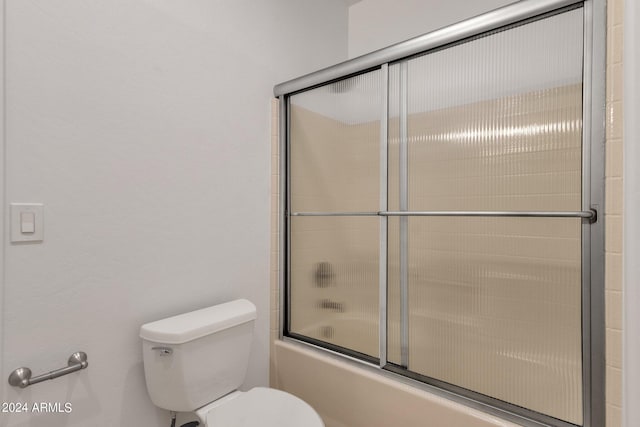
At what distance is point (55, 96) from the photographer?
1.08 metres

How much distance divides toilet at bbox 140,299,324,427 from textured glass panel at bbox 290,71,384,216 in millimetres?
679

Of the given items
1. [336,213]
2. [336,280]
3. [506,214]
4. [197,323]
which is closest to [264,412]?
[197,323]

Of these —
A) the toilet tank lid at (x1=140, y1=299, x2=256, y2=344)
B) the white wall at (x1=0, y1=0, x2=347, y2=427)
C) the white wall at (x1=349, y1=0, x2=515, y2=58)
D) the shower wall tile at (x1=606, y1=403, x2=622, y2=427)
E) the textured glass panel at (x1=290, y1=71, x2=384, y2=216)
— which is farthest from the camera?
the white wall at (x1=349, y1=0, x2=515, y2=58)

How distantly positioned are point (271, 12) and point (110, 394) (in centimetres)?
184

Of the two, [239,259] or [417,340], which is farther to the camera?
[239,259]

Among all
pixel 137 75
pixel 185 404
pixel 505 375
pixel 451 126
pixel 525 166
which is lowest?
pixel 185 404

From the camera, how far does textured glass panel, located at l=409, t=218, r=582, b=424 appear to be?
3.41ft

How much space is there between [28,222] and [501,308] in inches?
59.9

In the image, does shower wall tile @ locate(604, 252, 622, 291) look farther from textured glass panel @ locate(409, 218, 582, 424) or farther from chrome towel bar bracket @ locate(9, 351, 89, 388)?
chrome towel bar bracket @ locate(9, 351, 89, 388)

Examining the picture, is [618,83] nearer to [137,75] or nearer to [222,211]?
[222,211]

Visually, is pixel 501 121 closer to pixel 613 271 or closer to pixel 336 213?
pixel 613 271

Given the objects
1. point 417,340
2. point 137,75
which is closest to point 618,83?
point 417,340

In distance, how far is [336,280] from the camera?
5.32ft

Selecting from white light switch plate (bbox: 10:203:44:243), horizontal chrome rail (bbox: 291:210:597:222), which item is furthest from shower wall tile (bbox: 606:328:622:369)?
white light switch plate (bbox: 10:203:44:243)
